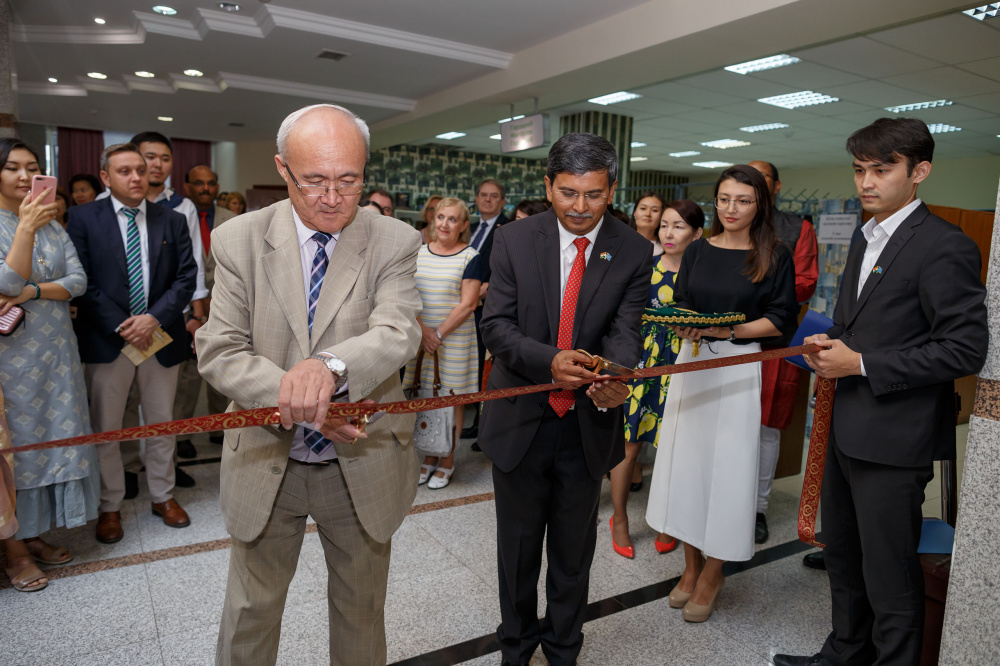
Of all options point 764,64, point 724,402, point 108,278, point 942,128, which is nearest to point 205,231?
point 108,278

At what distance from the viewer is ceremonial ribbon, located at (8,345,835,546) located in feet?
4.44

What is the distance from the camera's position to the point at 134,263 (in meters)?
3.39

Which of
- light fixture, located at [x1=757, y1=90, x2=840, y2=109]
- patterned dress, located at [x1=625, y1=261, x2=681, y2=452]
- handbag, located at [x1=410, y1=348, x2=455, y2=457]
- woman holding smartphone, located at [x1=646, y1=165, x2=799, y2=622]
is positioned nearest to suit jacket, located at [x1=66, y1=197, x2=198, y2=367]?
handbag, located at [x1=410, y1=348, x2=455, y2=457]

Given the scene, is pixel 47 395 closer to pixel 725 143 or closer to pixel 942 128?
pixel 942 128

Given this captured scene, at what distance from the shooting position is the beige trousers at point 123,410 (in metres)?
3.40

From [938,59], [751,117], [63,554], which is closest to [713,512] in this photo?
[63,554]

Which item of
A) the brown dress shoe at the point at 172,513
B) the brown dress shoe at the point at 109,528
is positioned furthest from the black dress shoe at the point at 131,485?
the brown dress shoe at the point at 109,528

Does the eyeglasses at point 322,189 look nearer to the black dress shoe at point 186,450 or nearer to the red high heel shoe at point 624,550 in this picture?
the red high heel shoe at point 624,550

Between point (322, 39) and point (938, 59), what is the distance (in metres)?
6.81

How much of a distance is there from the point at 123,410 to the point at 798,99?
955 centimetres

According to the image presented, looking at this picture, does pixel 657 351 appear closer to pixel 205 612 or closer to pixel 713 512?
pixel 713 512

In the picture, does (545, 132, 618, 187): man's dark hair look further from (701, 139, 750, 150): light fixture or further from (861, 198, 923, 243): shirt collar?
(701, 139, 750, 150): light fixture

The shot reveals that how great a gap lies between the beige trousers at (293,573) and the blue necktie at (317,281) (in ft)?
0.21

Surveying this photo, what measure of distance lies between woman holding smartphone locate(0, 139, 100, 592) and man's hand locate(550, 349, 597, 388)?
2.26 metres
